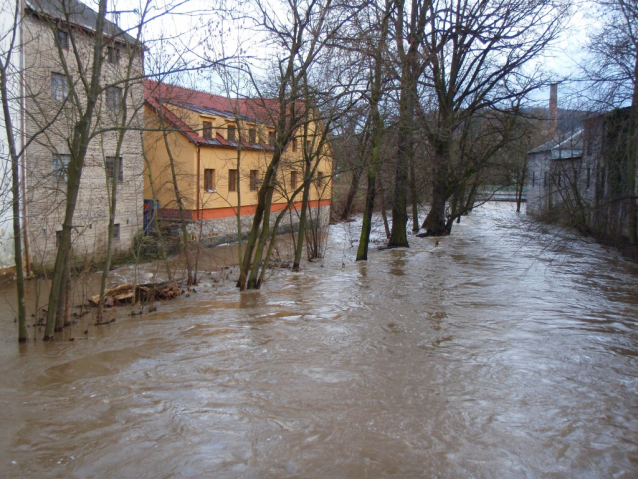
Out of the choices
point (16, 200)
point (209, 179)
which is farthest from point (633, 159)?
point (209, 179)

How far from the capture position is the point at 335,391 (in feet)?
21.6

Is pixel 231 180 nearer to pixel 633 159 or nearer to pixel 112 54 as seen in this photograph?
pixel 112 54

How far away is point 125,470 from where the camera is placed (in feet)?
15.4

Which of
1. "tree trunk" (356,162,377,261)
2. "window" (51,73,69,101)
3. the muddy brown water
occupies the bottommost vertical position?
the muddy brown water

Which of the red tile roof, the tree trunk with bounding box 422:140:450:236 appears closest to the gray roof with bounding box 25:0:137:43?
the red tile roof

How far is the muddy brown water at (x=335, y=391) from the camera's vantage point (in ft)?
16.2

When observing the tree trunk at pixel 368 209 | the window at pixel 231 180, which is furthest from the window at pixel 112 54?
the window at pixel 231 180

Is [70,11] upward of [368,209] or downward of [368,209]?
upward

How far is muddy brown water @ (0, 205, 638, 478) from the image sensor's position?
4945 millimetres

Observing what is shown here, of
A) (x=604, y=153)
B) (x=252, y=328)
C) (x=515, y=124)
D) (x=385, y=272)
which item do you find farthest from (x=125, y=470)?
(x=515, y=124)

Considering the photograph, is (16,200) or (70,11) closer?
(16,200)

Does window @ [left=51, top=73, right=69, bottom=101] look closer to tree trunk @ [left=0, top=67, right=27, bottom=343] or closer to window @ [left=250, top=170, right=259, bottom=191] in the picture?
tree trunk @ [left=0, top=67, right=27, bottom=343]

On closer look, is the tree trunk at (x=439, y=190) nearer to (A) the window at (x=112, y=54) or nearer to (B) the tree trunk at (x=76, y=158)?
(A) the window at (x=112, y=54)

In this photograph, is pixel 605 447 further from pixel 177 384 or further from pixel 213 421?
pixel 177 384
